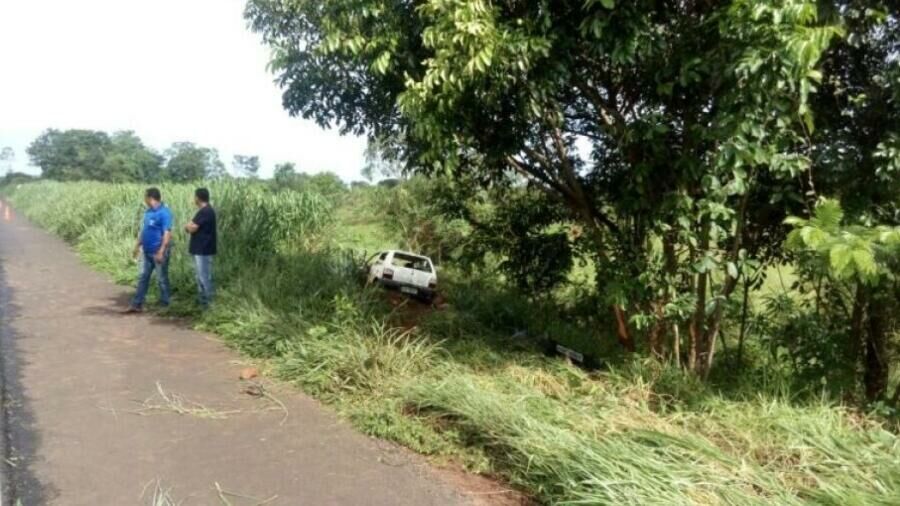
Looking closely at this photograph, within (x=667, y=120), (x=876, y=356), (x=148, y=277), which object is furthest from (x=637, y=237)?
(x=148, y=277)

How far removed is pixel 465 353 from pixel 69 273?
32.5 feet

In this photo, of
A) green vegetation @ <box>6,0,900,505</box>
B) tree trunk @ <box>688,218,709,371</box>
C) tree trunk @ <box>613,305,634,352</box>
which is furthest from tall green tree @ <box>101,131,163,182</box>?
tree trunk @ <box>688,218,709,371</box>

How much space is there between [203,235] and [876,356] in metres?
7.92

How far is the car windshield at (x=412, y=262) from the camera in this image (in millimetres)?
9703

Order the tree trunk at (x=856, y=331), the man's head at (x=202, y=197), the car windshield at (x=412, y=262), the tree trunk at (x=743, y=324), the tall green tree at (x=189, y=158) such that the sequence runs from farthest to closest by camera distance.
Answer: the tall green tree at (x=189, y=158), the car windshield at (x=412, y=262), the man's head at (x=202, y=197), the tree trunk at (x=743, y=324), the tree trunk at (x=856, y=331)

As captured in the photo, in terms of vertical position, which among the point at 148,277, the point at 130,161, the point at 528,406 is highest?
the point at 130,161

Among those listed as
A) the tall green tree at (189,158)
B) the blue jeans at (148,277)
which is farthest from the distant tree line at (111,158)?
the blue jeans at (148,277)

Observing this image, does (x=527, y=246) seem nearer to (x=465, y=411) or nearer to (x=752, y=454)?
(x=465, y=411)

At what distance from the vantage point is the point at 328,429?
5.12 m

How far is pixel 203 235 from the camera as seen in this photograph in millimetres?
8578

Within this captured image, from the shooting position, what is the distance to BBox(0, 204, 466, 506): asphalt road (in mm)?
4012

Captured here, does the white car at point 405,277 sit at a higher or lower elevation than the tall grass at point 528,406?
higher

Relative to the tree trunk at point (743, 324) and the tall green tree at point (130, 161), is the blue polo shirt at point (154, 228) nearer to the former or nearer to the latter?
the tree trunk at point (743, 324)

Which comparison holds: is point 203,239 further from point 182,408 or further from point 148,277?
point 182,408
